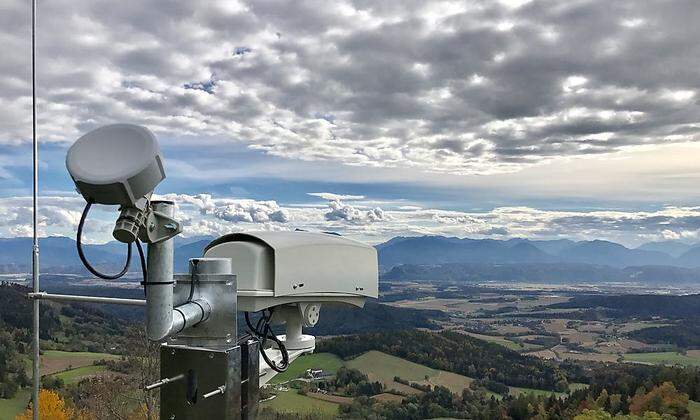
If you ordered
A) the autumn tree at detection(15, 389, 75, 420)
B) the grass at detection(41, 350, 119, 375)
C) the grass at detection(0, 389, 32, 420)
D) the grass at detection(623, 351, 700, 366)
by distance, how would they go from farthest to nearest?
the grass at detection(623, 351, 700, 366), the grass at detection(41, 350, 119, 375), the grass at detection(0, 389, 32, 420), the autumn tree at detection(15, 389, 75, 420)

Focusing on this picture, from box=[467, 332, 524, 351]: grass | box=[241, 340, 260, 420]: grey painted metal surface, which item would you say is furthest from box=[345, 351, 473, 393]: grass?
box=[241, 340, 260, 420]: grey painted metal surface

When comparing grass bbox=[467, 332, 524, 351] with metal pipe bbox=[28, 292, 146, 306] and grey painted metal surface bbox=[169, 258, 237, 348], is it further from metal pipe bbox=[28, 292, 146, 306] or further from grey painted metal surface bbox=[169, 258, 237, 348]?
grey painted metal surface bbox=[169, 258, 237, 348]

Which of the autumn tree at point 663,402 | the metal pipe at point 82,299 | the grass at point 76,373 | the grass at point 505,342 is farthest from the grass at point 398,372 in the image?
the metal pipe at point 82,299

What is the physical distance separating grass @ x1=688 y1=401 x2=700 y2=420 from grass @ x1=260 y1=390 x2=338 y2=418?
35.4m

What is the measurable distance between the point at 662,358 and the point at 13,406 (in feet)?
312

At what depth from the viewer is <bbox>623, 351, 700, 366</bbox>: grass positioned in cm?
9075

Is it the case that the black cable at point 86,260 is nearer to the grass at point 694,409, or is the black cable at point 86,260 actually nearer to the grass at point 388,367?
the grass at point 694,409

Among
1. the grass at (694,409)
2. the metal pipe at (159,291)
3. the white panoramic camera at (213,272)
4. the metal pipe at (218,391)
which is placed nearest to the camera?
the white panoramic camera at (213,272)

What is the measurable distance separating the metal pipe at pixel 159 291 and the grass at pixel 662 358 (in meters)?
101

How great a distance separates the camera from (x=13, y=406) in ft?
154

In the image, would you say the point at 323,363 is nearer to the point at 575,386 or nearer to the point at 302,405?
the point at 302,405

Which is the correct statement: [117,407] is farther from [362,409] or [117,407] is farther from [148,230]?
[362,409]

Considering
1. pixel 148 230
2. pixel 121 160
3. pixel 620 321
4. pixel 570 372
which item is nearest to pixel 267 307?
pixel 148 230

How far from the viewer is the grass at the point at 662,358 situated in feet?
298
